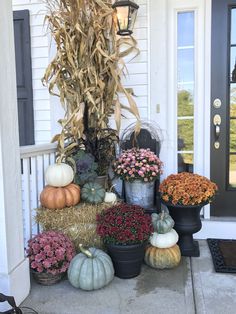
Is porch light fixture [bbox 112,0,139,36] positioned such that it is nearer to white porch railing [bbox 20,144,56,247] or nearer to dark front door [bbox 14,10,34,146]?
dark front door [bbox 14,10,34,146]

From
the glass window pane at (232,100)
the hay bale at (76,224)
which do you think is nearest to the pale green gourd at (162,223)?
the hay bale at (76,224)

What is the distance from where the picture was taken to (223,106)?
117 inches

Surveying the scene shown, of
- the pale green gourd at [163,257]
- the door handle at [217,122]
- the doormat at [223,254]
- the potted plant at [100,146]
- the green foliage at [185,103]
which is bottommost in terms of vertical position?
the doormat at [223,254]

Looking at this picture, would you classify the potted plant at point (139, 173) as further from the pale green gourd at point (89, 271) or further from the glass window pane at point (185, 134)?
the pale green gourd at point (89, 271)

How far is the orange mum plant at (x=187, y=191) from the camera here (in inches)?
101

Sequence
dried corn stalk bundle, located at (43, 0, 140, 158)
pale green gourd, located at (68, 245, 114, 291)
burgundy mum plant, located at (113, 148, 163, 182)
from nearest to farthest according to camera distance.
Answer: pale green gourd, located at (68, 245, 114, 291)
burgundy mum plant, located at (113, 148, 163, 182)
dried corn stalk bundle, located at (43, 0, 140, 158)

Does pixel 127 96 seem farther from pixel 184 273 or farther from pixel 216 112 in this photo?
pixel 184 273

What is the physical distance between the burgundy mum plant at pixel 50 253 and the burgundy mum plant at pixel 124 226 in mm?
266

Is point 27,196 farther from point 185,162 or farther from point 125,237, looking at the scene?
point 185,162

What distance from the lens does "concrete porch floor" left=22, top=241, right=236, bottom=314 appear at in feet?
6.38

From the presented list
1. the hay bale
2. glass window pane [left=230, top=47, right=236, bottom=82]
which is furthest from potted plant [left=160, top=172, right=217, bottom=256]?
glass window pane [left=230, top=47, right=236, bottom=82]

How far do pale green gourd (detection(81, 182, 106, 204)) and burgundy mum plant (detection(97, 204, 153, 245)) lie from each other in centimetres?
23

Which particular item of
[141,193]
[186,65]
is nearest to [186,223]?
[141,193]

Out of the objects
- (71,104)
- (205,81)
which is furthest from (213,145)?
(71,104)
